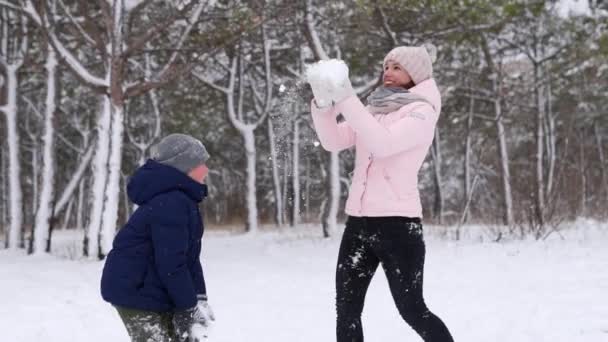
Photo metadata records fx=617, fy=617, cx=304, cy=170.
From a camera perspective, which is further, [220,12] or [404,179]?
[220,12]

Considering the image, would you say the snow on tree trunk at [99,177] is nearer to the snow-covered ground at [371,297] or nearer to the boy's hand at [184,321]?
the snow-covered ground at [371,297]

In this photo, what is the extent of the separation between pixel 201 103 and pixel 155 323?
55.5 ft

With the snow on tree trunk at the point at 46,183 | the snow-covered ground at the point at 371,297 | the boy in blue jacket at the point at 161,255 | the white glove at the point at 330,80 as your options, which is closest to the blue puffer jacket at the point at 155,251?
the boy in blue jacket at the point at 161,255

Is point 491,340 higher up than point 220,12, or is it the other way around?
point 220,12

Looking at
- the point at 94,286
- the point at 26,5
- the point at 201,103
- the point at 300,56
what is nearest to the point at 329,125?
the point at 94,286

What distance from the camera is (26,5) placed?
10.2 metres

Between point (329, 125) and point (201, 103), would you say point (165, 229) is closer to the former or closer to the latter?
point (329, 125)

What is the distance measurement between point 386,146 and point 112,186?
7.71 metres

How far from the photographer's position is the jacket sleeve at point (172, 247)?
261 cm

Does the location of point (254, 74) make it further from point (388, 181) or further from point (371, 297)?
point (388, 181)

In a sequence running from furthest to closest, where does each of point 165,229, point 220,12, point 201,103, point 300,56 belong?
1. point 201,103
2. point 300,56
3. point 220,12
4. point 165,229

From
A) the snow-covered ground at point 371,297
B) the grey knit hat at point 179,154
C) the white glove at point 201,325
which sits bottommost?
the snow-covered ground at point 371,297

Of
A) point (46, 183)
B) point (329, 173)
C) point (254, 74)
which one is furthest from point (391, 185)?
point (254, 74)

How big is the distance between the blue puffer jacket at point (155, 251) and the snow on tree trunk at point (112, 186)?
7062 millimetres
